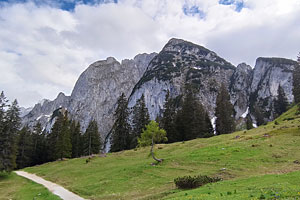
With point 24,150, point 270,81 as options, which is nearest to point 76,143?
point 24,150

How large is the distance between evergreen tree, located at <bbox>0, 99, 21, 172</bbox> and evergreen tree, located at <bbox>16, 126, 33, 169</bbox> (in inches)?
1309

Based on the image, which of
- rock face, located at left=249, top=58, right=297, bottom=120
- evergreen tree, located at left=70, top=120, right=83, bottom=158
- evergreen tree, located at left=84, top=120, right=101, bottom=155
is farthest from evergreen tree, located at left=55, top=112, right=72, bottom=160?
rock face, located at left=249, top=58, right=297, bottom=120

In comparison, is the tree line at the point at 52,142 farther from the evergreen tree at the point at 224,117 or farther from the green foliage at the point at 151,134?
the evergreen tree at the point at 224,117

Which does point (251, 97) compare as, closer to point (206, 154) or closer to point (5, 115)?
point (206, 154)

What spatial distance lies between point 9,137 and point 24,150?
134 ft

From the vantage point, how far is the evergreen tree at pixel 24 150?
3069 inches

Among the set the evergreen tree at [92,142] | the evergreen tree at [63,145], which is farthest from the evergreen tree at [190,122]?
the evergreen tree at [63,145]

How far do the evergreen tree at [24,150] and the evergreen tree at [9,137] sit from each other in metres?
33.3

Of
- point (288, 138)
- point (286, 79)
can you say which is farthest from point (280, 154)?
point (286, 79)

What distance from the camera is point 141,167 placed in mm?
32844

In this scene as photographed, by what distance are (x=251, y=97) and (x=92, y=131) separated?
165860mm

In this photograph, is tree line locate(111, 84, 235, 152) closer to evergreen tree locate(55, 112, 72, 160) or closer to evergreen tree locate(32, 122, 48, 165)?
evergreen tree locate(55, 112, 72, 160)

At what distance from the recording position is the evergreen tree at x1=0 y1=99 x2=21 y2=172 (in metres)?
44.6

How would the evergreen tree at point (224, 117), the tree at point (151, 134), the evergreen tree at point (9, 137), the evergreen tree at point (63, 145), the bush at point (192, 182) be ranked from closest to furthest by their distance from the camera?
the bush at point (192, 182)
the tree at point (151, 134)
the evergreen tree at point (9, 137)
the evergreen tree at point (63, 145)
the evergreen tree at point (224, 117)
